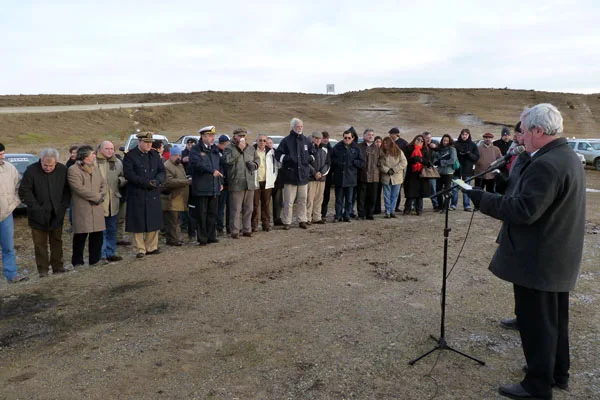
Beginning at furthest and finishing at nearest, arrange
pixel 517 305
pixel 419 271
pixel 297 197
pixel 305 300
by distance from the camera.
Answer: pixel 297 197 → pixel 419 271 → pixel 305 300 → pixel 517 305

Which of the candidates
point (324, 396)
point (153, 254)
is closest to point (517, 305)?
point (324, 396)

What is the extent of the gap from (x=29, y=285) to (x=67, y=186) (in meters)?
1.51

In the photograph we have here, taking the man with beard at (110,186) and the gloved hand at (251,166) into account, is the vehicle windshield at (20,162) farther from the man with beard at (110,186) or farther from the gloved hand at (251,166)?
the gloved hand at (251,166)

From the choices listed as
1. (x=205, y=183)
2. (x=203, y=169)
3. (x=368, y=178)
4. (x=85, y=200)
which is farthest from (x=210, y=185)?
(x=368, y=178)

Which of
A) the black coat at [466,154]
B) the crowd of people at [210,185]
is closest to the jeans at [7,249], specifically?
the crowd of people at [210,185]

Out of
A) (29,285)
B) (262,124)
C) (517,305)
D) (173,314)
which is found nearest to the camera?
(517,305)

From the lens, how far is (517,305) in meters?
3.71

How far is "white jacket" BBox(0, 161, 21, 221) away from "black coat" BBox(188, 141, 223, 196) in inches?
104

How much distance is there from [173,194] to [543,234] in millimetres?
6667

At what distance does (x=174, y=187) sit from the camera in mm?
8711

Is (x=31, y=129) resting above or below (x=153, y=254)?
above

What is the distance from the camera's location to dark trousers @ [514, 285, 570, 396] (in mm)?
3516

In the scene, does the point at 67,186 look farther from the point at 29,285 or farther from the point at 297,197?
the point at 297,197

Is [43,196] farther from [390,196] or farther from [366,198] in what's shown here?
[390,196]
